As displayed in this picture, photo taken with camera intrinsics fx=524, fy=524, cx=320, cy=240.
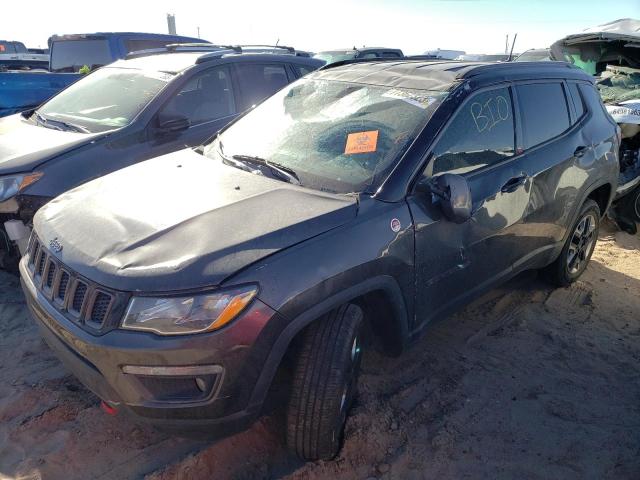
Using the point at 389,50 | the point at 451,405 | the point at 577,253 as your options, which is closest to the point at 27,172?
the point at 451,405

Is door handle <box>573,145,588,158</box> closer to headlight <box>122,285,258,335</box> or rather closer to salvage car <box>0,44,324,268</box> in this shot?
headlight <box>122,285,258,335</box>

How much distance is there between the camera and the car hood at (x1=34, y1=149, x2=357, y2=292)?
2074 millimetres

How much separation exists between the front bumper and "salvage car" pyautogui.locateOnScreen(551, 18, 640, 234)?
16.9 feet

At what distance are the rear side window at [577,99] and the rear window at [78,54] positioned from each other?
6.86 meters

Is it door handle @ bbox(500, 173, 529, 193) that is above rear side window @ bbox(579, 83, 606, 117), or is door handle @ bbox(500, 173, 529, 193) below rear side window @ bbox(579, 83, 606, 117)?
below

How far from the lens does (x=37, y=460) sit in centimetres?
247

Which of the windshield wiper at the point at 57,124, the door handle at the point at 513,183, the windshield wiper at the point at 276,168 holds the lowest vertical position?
the windshield wiper at the point at 57,124

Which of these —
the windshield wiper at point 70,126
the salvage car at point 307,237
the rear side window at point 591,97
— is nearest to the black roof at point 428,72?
the salvage car at point 307,237

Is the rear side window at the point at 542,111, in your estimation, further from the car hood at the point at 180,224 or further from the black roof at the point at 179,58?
the black roof at the point at 179,58

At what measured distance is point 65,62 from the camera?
8.68m

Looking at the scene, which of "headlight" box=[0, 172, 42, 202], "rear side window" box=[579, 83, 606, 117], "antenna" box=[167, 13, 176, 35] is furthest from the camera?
Answer: "antenna" box=[167, 13, 176, 35]

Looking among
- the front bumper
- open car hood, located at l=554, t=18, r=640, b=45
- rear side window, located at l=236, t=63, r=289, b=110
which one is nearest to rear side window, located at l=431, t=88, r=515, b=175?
the front bumper

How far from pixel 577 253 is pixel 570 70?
150cm

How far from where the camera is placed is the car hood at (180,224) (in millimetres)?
2074
